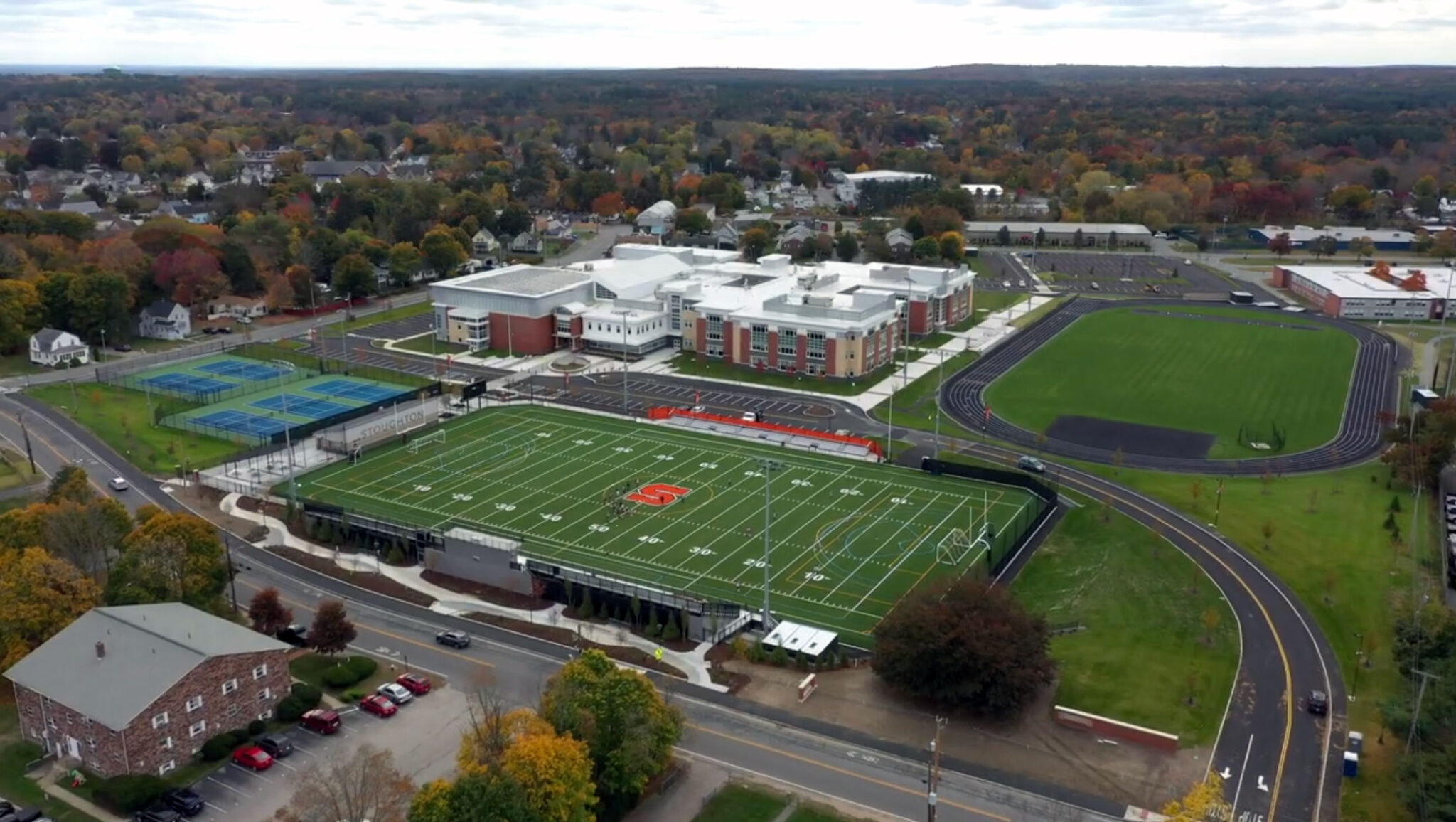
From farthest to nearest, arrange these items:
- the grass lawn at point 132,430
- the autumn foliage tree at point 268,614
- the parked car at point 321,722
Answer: the grass lawn at point 132,430
the autumn foliage tree at point 268,614
the parked car at point 321,722

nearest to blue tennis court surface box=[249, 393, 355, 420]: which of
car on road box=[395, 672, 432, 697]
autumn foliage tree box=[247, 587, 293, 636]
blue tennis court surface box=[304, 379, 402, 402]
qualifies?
blue tennis court surface box=[304, 379, 402, 402]

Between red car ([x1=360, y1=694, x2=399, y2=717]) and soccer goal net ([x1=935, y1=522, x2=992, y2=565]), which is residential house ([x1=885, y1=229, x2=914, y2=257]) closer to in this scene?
soccer goal net ([x1=935, y1=522, x2=992, y2=565])

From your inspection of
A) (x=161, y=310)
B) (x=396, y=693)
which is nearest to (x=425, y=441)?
(x=396, y=693)

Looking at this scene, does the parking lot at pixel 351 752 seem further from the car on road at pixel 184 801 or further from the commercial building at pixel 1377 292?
the commercial building at pixel 1377 292

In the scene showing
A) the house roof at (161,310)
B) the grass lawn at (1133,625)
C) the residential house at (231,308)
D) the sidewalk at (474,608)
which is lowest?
the sidewalk at (474,608)

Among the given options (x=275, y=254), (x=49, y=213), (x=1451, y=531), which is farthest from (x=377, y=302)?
(x=1451, y=531)

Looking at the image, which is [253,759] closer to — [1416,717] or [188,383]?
[1416,717]

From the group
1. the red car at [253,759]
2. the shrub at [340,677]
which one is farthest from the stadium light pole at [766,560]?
the red car at [253,759]
